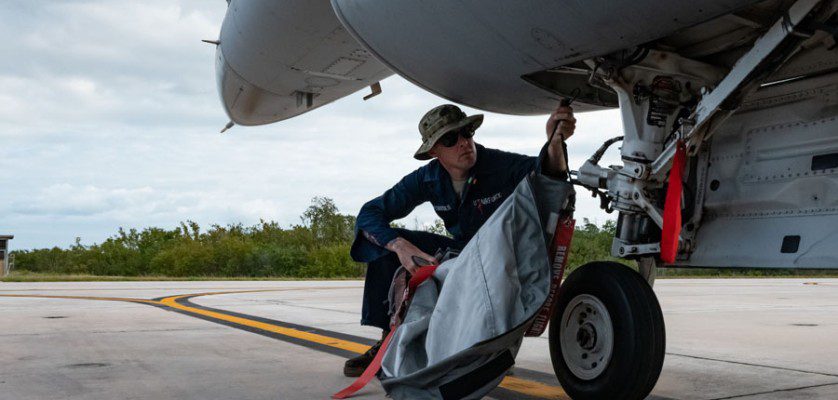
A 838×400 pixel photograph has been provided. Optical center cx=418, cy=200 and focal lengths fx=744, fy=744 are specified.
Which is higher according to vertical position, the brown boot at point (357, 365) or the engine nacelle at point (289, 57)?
the engine nacelle at point (289, 57)

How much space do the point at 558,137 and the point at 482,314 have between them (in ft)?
3.06

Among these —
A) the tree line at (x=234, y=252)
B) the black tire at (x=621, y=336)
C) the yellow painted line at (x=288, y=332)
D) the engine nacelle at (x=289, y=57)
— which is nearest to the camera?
the black tire at (x=621, y=336)

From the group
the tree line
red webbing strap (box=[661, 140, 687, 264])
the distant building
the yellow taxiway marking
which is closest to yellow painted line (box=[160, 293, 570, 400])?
the yellow taxiway marking

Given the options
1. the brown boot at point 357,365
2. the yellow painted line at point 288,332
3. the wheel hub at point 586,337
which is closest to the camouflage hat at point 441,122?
the wheel hub at point 586,337

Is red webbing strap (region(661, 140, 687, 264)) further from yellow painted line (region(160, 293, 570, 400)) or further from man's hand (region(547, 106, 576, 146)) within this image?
yellow painted line (region(160, 293, 570, 400))

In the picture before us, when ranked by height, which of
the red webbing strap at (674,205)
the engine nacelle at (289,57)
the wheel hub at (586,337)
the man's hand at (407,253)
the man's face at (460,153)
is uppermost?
the engine nacelle at (289,57)

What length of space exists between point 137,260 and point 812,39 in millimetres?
36676

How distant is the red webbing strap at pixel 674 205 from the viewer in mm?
2684

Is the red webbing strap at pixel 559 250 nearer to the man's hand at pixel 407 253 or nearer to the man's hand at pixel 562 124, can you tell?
the man's hand at pixel 562 124

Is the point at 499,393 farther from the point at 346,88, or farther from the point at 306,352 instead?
the point at 346,88

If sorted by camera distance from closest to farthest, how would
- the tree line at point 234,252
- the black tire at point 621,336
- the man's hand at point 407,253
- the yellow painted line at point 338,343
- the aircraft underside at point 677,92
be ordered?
the aircraft underside at point 677,92, the black tire at point 621,336, the man's hand at point 407,253, the yellow painted line at point 338,343, the tree line at point 234,252

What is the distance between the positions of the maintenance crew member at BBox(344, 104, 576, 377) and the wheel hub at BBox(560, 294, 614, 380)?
0.66 metres

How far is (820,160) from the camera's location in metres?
2.64

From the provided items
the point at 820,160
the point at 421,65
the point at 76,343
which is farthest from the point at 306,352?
the point at 820,160
